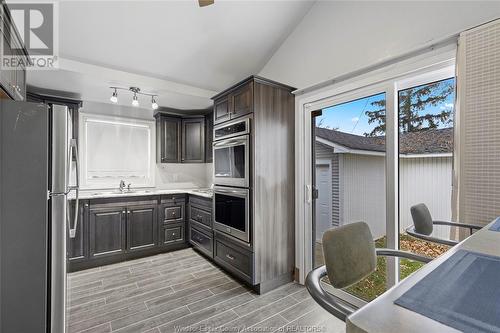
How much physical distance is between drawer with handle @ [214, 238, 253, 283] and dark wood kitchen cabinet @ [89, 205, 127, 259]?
1433 mm

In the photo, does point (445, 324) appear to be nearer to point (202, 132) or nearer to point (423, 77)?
point (423, 77)

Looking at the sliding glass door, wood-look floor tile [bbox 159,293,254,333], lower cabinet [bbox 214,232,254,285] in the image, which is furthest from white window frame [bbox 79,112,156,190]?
the sliding glass door

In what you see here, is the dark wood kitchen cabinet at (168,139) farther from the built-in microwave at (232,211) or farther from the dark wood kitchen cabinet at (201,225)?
the built-in microwave at (232,211)

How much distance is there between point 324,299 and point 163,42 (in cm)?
282

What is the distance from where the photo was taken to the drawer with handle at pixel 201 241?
10.2 feet

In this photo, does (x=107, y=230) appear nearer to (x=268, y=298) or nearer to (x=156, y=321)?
(x=156, y=321)

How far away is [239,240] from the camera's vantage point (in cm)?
251

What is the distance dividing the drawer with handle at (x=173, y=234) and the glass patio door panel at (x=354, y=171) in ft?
7.17

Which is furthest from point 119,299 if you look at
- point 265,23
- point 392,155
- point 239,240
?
point 265,23

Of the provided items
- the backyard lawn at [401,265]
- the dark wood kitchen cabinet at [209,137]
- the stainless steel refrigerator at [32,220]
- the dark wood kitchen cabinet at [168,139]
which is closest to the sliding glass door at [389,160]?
the backyard lawn at [401,265]

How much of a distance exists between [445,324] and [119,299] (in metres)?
2.73

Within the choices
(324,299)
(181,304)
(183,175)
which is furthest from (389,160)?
(183,175)

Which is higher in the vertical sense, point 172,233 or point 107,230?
point 107,230

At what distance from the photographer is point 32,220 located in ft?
4.66
